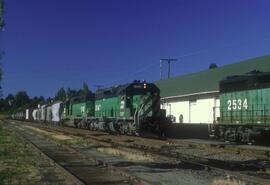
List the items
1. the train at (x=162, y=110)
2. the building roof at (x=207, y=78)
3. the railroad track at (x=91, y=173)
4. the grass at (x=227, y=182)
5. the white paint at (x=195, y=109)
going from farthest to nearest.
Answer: the white paint at (x=195, y=109), the building roof at (x=207, y=78), the train at (x=162, y=110), the railroad track at (x=91, y=173), the grass at (x=227, y=182)

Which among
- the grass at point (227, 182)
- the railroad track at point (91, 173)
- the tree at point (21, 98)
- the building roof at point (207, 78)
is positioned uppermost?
the tree at point (21, 98)

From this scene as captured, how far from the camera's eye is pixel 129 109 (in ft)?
111

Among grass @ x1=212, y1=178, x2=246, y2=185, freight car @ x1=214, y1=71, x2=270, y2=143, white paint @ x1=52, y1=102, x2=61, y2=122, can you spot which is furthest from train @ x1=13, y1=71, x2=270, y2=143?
white paint @ x1=52, y1=102, x2=61, y2=122

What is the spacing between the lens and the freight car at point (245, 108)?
24344 millimetres

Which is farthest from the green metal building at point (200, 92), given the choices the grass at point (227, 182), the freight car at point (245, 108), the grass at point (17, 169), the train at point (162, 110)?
the grass at point (227, 182)

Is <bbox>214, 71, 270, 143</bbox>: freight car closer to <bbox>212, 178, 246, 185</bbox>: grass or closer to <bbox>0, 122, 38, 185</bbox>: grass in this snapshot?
<bbox>0, 122, 38, 185</bbox>: grass

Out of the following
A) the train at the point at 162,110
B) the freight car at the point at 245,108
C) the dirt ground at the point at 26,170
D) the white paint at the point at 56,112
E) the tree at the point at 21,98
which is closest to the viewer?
the dirt ground at the point at 26,170

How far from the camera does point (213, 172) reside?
13.8m

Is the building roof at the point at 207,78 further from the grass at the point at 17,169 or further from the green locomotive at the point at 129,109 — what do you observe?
the grass at the point at 17,169

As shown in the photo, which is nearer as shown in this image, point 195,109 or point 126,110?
point 126,110

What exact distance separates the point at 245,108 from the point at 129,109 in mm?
9890

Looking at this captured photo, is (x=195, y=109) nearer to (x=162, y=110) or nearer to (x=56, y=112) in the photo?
(x=162, y=110)

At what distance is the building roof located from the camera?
39.7 meters

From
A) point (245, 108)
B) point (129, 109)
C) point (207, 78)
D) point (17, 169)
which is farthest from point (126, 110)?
point (17, 169)
